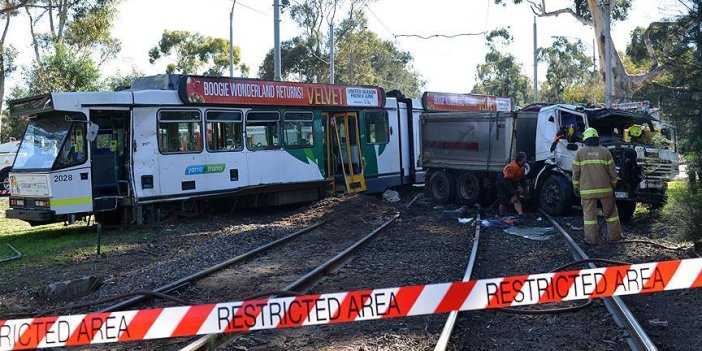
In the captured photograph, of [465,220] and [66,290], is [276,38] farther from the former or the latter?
[66,290]

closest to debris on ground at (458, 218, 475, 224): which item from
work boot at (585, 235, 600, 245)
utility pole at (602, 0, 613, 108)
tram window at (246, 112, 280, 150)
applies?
work boot at (585, 235, 600, 245)

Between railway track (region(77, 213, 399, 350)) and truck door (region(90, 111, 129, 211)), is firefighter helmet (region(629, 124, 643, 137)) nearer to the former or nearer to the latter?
railway track (region(77, 213, 399, 350))

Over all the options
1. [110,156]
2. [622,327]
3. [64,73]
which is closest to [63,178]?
[110,156]

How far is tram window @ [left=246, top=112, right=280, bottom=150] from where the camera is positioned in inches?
611

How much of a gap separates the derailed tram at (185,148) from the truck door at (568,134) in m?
5.99

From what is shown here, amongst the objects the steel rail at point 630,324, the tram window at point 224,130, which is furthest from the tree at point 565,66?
the steel rail at point 630,324

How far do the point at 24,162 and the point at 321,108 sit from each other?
7.40 m

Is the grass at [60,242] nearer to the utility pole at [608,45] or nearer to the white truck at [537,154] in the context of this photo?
the white truck at [537,154]

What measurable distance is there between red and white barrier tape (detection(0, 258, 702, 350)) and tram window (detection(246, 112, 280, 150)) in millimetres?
11565

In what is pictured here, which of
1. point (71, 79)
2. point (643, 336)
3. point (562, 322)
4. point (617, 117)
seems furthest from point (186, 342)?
point (71, 79)

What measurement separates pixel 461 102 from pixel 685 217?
14332mm

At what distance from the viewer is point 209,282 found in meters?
8.42

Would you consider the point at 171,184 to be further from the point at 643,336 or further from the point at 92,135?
the point at 643,336

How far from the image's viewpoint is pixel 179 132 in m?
14.1
